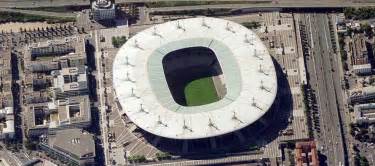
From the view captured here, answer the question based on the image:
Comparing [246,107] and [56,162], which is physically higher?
[246,107]

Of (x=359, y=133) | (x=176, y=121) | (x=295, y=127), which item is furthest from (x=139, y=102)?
(x=359, y=133)

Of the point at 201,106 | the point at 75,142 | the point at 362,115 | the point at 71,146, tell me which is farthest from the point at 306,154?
the point at 71,146

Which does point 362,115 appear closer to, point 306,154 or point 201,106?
point 306,154

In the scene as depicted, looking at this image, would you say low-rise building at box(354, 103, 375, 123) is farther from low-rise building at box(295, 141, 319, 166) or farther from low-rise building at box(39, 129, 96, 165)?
low-rise building at box(39, 129, 96, 165)

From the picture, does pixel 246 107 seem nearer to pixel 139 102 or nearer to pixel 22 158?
pixel 139 102

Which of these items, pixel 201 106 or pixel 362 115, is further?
pixel 362 115
